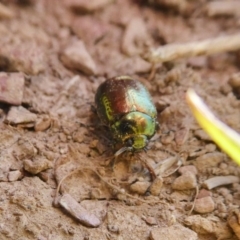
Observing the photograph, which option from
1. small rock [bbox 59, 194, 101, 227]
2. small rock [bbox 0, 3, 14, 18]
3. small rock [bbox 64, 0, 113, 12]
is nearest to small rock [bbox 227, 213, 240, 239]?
small rock [bbox 59, 194, 101, 227]

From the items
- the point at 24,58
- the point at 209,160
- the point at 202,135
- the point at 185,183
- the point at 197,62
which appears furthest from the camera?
the point at 197,62

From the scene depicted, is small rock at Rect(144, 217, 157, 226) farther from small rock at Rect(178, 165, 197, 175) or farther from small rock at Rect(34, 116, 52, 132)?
small rock at Rect(34, 116, 52, 132)

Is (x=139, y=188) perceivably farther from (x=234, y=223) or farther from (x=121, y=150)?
(x=234, y=223)

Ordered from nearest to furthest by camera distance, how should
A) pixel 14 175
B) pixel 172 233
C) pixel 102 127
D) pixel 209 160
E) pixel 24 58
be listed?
pixel 172 233 → pixel 14 175 → pixel 209 160 → pixel 102 127 → pixel 24 58

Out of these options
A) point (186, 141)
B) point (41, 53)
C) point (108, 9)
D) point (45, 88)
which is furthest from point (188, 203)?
point (108, 9)

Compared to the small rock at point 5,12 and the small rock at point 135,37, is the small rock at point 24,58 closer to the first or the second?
the small rock at point 5,12

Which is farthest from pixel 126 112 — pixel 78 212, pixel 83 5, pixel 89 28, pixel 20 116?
pixel 83 5
